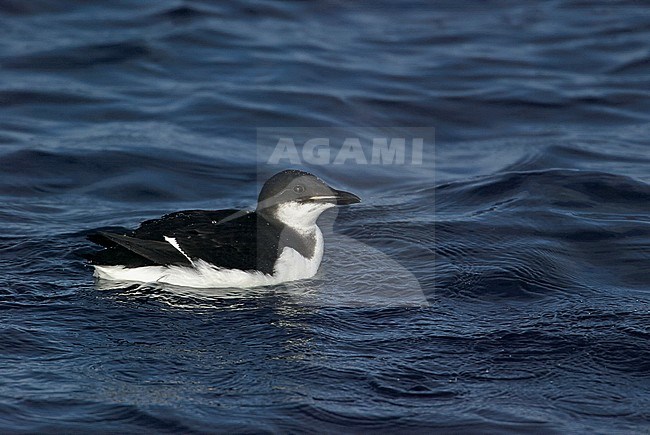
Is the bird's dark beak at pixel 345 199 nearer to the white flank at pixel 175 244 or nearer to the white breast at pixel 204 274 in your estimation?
the white breast at pixel 204 274

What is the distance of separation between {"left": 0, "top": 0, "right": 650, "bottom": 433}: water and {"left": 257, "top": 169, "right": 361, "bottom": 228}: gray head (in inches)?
21.4

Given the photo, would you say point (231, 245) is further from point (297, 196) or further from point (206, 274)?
point (297, 196)

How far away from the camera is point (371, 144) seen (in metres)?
11.7

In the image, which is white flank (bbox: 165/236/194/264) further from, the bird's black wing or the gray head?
the gray head

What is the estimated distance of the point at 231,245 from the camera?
753 centimetres

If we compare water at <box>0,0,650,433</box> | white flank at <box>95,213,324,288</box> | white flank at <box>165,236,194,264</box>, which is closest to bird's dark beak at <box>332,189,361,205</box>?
white flank at <box>95,213,324,288</box>

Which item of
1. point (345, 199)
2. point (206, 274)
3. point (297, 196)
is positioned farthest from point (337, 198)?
point (206, 274)

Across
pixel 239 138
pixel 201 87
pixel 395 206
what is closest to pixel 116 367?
pixel 395 206

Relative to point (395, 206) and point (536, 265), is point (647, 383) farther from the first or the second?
point (395, 206)

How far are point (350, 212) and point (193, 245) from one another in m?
2.46

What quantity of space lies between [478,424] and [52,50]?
379 inches

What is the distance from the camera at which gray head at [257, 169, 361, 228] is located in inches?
311

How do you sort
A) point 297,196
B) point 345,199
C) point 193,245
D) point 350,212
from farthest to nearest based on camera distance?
point 350,212 → point 297,196 → point 345,199 → point 193,245

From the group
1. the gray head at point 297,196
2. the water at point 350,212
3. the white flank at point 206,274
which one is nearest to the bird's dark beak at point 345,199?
the gray head at point 297,196
